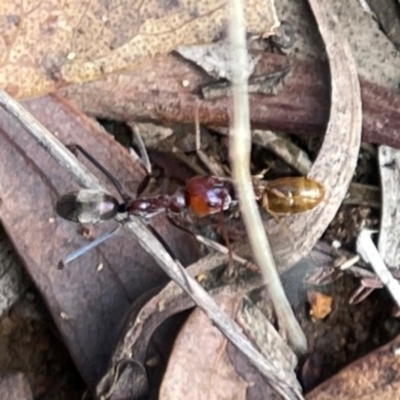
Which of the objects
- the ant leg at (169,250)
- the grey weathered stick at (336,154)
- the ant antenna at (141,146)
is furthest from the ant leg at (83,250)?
the grey weathered stick at (336,154)

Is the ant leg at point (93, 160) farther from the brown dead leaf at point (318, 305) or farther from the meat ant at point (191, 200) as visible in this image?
the brown dead leaf at point (318, 305)

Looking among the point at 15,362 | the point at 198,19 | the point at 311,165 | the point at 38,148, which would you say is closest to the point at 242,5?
the point at 198,19

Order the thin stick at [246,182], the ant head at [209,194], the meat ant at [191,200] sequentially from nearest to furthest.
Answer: the thin stick at [246,182], the meat ant at [191,200], the ant head at [209,194]

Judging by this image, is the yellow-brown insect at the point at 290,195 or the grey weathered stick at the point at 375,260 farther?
the grey weathered stick at the point at 375,260

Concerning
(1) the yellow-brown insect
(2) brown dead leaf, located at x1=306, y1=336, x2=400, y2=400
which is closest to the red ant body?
(1) the yellow-brown insect

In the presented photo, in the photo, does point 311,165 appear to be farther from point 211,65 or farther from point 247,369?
point 247,369

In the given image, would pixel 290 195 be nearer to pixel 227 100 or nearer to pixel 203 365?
pixel 227 100

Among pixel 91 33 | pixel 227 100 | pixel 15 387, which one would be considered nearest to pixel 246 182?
pixel 227 100

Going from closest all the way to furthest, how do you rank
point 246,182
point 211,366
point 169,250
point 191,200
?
point 246,182, point 211,366, point 169,250, point 191,200
